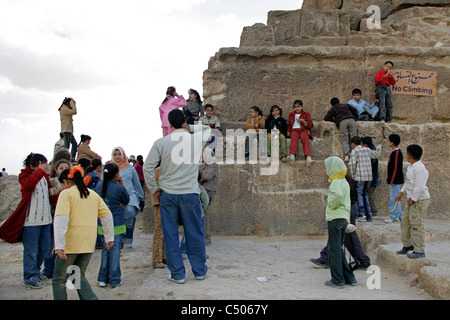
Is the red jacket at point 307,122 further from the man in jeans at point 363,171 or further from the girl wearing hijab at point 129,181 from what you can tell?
the girl wearing hijab at point 129,181

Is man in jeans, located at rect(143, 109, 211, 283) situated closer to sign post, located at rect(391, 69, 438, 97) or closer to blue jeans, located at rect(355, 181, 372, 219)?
blue jeans, located at rect(355, 181, 372, 219)

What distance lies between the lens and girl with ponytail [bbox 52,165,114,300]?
3102mm

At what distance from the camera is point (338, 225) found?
12.5ft

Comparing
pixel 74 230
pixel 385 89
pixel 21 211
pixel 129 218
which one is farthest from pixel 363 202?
pixel 21 211

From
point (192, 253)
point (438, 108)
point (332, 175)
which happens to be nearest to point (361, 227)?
point (332, 175)

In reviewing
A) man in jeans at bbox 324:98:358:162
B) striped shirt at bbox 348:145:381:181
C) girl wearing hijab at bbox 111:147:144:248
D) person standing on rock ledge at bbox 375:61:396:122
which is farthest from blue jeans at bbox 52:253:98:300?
person standing on rock ledge at bbox 375:61:396:122

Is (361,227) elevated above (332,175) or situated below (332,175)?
below

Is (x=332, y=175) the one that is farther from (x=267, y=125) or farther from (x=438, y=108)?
(x=438, y=108)

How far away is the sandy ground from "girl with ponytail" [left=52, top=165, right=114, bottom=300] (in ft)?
1.84

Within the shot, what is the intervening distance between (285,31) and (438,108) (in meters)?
3.46

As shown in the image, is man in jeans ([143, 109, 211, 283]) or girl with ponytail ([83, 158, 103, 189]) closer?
man in jeans ([143, 109, 211, 283])

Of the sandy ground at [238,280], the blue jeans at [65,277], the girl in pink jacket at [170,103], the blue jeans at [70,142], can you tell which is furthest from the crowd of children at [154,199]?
the blue jeans at [70,142]

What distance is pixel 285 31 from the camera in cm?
865

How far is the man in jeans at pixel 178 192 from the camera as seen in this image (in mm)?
3883
